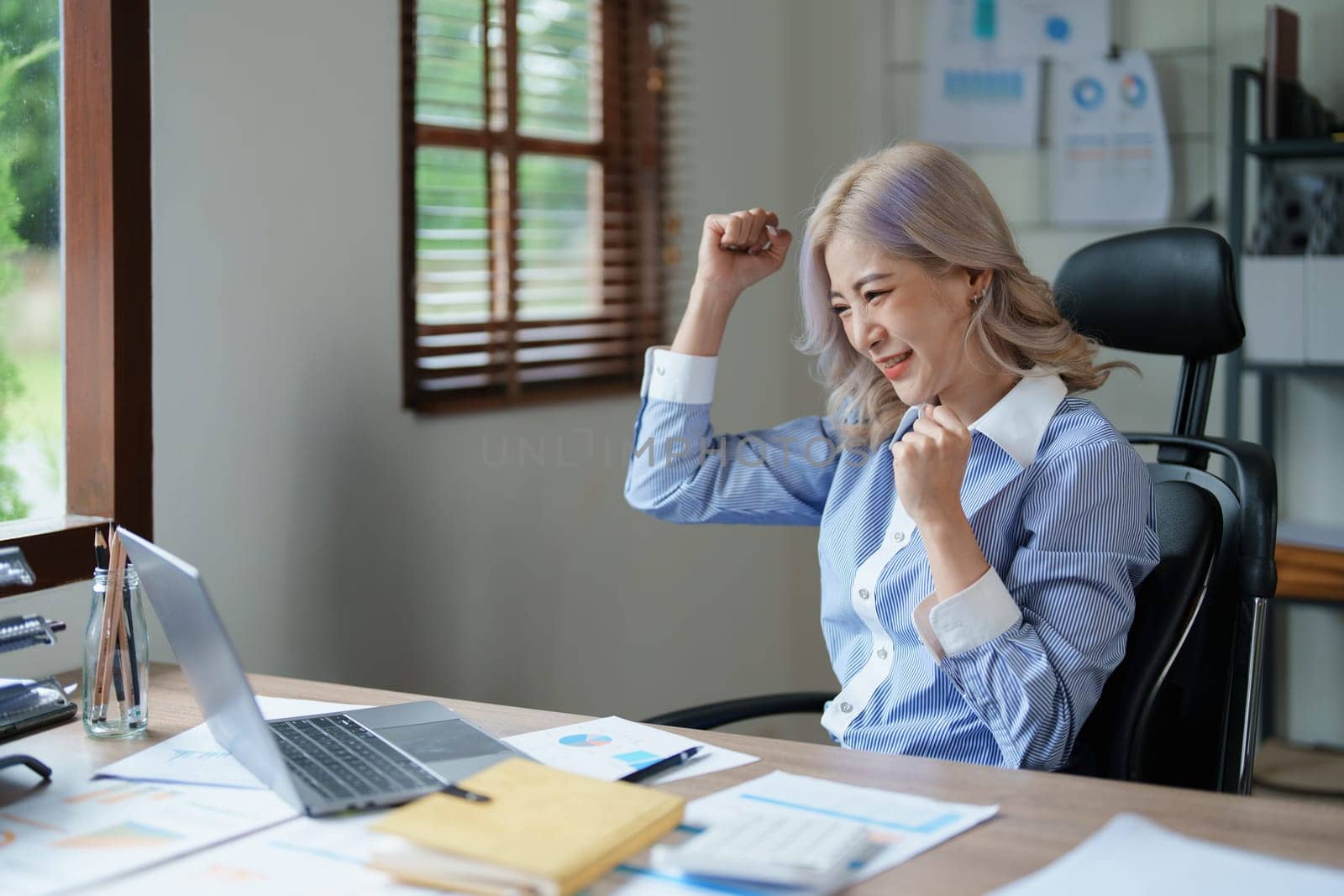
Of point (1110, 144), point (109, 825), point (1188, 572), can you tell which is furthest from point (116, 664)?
point (1110, 144)

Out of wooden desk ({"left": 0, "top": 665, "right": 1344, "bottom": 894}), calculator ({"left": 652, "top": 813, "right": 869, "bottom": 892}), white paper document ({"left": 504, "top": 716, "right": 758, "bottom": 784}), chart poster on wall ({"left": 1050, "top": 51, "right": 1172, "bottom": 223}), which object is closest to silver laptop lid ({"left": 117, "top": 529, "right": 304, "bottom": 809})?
wooden desk ({"left": 0, "top": 665, "right": 1344, "bottom": 894})

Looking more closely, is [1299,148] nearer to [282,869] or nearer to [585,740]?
[585,740]

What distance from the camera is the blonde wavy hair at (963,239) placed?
166 centimetres

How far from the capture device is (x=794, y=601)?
140 inches

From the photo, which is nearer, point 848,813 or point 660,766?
point 848,813

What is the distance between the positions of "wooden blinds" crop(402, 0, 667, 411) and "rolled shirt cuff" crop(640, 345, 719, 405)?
0.48m

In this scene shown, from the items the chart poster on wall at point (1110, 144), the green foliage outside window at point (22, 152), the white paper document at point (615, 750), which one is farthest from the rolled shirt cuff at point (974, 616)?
the chart poster on wall at point (1110, 144)

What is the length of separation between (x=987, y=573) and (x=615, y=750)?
434 mm

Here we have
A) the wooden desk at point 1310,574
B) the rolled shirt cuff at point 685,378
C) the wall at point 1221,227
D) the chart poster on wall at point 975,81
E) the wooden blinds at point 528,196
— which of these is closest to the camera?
the rolled shirt cuff at point 685,378

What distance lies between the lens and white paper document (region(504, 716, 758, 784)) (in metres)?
1.30

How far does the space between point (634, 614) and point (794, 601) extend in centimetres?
78

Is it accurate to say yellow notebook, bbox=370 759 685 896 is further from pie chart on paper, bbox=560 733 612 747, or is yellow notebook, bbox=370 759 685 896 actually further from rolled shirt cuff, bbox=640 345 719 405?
rolled shirt cuff, bbox=640 345 719 405

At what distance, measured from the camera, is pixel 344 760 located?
1296 millimetres

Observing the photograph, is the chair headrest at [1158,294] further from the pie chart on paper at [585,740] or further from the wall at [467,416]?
the wall at [467,416]
